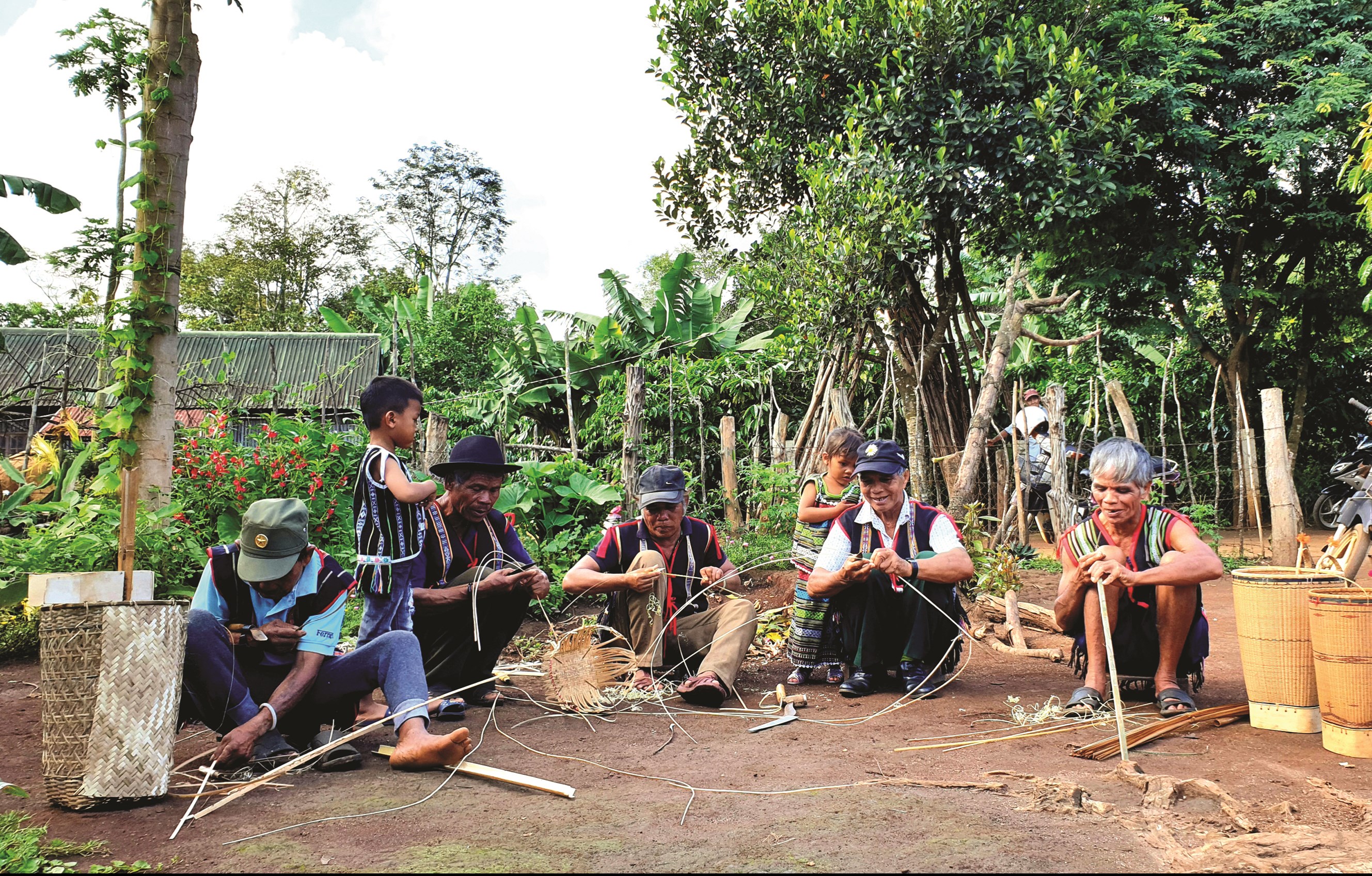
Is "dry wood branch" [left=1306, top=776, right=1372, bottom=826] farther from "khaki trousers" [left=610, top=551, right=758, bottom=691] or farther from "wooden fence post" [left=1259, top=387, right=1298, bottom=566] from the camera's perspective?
"wooden fence post" [left=1259, top=387, right=1298, bottom=566]

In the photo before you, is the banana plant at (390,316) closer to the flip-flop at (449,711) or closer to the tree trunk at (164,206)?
the tree trunk at (164,206)

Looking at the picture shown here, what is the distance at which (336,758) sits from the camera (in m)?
3.35

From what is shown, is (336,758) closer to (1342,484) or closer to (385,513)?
(385,513)

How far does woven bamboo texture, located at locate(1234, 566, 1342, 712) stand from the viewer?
3.46 meters

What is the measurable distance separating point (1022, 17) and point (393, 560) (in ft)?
23.0

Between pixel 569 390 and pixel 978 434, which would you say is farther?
pixel 569 390

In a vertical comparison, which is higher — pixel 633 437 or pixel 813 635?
pixel 633 437

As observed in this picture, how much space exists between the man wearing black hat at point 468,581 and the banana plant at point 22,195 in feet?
6.46

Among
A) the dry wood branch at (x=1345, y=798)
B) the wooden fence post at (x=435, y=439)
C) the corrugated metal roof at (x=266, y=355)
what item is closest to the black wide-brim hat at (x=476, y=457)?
the wooden fence post at (x=435, y=439)

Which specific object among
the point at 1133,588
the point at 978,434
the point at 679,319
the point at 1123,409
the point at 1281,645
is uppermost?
the point at 679,319

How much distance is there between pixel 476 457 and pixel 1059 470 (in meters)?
5.75

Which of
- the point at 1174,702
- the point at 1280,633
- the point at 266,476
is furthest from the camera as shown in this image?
the point at 266,476

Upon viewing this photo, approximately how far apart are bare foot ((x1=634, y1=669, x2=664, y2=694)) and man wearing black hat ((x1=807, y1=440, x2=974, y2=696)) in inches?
34.0

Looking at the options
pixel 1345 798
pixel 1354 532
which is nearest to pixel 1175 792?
pixel 1345 798
